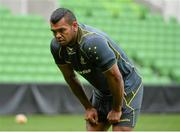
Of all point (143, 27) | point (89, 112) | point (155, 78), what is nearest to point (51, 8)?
point (143, 27)

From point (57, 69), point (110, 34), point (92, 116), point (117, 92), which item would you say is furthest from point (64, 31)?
point (110, 34)

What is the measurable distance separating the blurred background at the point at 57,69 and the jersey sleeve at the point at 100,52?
19.1ft

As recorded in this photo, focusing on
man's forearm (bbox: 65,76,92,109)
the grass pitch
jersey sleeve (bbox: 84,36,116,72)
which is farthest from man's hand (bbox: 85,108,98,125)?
the grass pitch

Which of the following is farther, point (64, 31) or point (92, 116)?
point (92, 116)

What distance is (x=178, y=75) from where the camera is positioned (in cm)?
1658

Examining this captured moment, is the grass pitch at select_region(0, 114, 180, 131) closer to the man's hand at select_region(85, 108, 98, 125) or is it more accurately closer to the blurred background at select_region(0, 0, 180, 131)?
the blurred background at select_region(0, 0, 180, 131)

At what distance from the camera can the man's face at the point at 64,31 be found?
17.1 feet

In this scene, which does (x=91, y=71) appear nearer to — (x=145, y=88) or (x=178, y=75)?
(x=145, y=88)

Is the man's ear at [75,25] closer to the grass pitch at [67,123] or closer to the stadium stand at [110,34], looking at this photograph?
the grass pitch at [67,123]

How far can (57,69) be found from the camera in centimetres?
1541

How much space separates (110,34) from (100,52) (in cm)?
1210

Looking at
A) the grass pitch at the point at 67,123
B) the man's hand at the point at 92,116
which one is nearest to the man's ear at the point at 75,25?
the man's hand at the point at 92,116

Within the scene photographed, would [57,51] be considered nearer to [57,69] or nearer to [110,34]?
[57,69]

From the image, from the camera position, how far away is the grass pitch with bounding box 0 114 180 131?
11.2m
